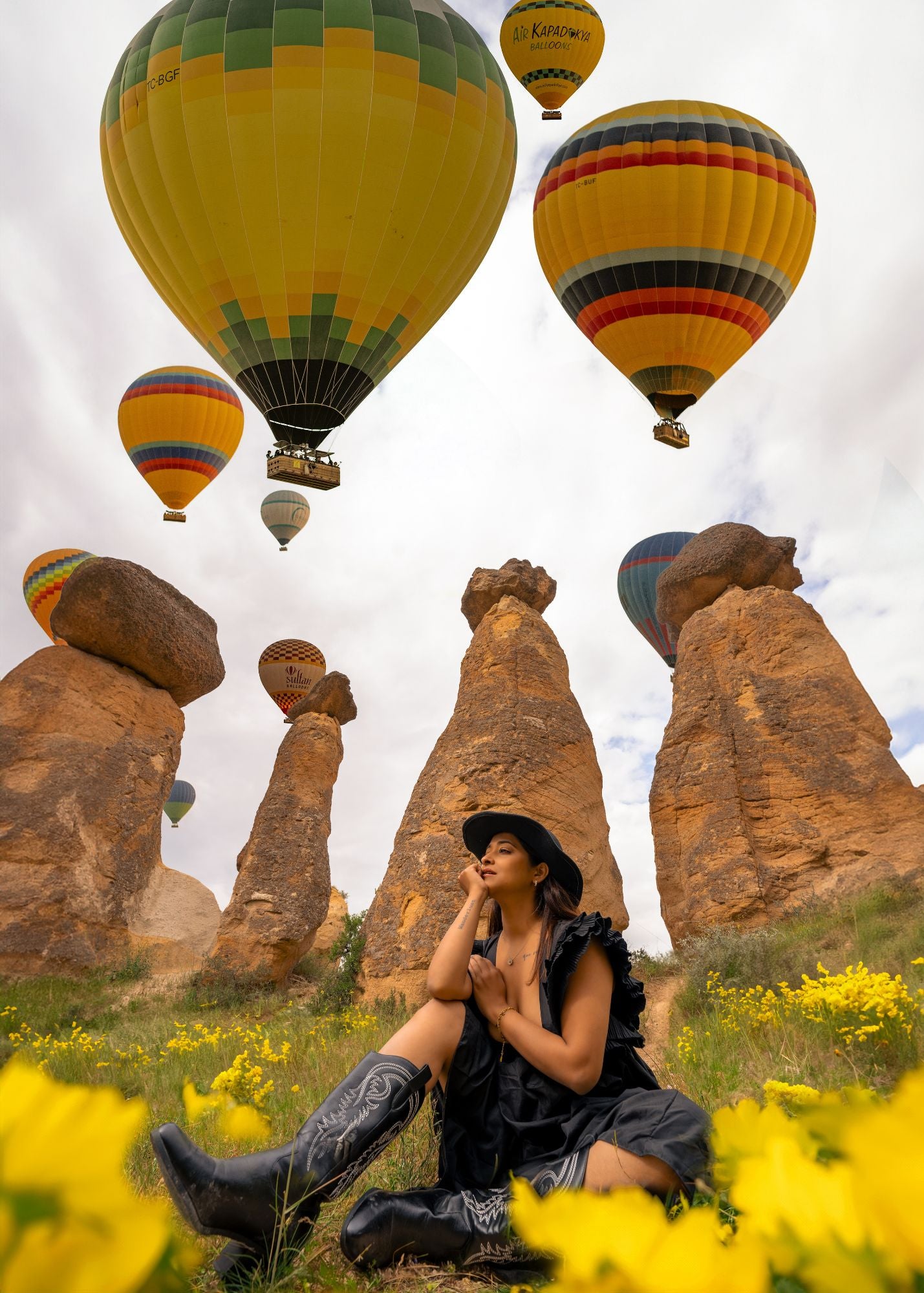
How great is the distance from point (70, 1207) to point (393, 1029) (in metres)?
8.42

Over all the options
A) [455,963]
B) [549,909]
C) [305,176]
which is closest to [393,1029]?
[549,909]

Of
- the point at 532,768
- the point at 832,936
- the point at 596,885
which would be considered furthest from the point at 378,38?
the point at 832,936

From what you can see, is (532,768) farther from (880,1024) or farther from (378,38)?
(378,38)

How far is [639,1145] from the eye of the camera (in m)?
2.66

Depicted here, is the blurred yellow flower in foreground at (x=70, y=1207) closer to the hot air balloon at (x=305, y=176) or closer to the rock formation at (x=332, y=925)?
the hot air balloon at (x=305, y=176)

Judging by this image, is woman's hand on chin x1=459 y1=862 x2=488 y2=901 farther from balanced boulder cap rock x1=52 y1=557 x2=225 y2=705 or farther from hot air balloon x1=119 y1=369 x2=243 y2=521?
hot air balloon x1=119 y1=369 x2=243 y2=521

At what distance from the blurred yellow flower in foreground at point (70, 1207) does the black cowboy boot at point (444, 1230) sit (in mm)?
2561

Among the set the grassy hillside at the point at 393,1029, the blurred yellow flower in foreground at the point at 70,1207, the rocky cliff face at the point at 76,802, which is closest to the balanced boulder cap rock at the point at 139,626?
the rocky cliff face at the point at 76,802

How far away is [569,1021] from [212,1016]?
10.1m

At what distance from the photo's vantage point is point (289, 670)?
2911cm

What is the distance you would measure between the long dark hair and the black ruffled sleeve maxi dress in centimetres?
7

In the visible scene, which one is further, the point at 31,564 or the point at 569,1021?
the point at 31,564

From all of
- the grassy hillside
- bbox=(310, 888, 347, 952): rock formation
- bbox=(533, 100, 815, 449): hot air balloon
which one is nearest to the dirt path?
the grassy hillside

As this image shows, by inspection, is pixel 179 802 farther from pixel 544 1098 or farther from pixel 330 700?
pixel 544 1098
